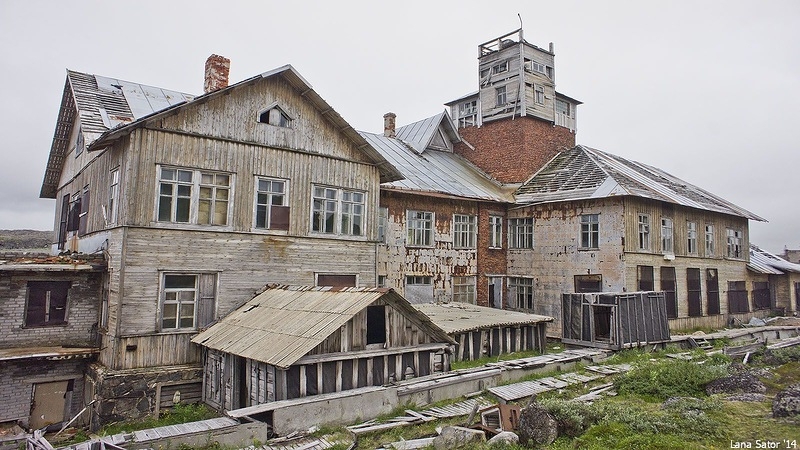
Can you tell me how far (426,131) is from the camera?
2955cm

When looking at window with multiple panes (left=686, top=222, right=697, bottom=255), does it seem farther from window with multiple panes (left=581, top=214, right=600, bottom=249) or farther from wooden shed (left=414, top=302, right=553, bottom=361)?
wooden shed (left=414, top=302, right=553, bottom=361)

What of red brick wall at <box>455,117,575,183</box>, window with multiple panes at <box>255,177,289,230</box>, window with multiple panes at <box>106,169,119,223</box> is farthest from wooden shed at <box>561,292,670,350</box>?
window with multiple panes at <box>106,169,119,223</box>

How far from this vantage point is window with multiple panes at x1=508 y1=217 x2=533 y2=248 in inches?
→ 999

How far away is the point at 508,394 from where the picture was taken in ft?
43.2

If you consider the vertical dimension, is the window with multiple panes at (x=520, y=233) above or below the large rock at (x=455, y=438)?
above

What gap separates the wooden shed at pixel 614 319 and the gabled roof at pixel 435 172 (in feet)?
23.5

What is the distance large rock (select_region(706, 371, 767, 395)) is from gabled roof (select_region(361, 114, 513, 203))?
41.9 ft

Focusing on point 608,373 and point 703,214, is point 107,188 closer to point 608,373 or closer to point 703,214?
point 608,373

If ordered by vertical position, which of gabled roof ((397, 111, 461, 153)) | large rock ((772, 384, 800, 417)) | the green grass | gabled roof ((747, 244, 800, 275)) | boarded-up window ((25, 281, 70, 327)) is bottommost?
the green grass

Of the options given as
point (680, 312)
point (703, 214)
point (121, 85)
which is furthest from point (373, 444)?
point (703, 214)

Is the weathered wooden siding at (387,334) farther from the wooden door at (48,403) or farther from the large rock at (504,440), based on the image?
the wooden door at (48,403)

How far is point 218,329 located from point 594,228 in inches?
639

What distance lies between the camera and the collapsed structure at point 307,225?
13664 mm

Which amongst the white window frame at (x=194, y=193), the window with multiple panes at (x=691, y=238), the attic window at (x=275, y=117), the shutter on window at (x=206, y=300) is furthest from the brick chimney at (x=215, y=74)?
the window with multiple panes at (x=691, y=238)
